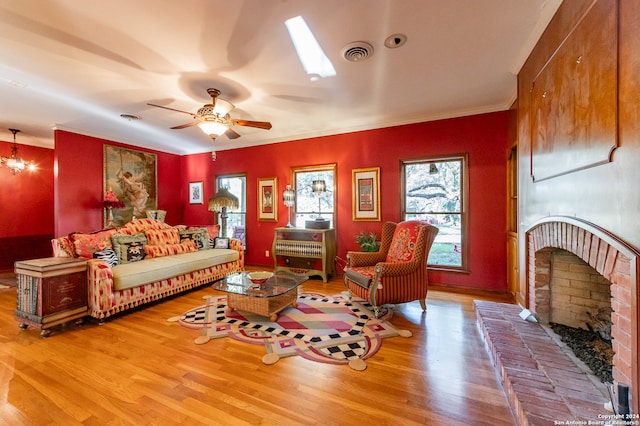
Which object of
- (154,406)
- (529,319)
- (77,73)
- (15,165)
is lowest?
(154,406)

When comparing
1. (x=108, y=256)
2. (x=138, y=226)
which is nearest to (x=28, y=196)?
(x=138, y=226)

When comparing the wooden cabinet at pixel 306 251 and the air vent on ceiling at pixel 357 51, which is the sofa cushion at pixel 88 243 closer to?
the wooden cabinet at pixel 306 251

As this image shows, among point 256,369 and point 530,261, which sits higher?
point 530,261

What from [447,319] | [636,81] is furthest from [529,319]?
[636,81]

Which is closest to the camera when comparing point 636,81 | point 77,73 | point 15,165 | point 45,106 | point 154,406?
point 636,81

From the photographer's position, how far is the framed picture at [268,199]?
17.0ft

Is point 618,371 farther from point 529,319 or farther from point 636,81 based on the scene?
point 636,81

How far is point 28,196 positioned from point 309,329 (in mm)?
6557

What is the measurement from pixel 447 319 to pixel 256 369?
6.79 feet

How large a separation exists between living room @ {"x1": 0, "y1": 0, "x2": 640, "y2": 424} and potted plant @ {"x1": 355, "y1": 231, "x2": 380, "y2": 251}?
152 mm

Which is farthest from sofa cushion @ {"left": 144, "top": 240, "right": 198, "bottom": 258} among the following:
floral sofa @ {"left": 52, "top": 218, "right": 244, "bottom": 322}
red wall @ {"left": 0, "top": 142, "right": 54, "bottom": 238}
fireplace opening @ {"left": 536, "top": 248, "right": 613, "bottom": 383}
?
fireplace opening @ {"left": 536, "top": 248, "right": 613, "bottom": 383}

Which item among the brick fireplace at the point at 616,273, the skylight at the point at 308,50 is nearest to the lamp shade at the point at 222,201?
the skylight at the point at 308,50

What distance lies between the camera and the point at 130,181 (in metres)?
5.26

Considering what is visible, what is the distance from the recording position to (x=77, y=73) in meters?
2.64
